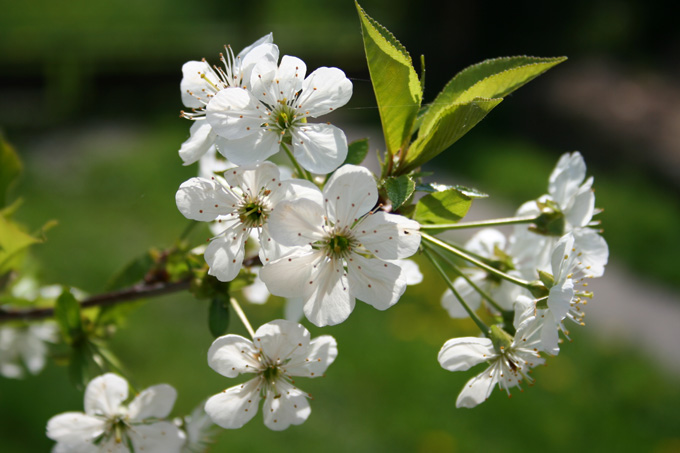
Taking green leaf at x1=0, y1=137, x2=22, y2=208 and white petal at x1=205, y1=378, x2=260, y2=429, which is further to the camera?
green leaf at x1=0, y1=137, x2=22, y2=208

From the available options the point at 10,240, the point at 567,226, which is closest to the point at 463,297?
the point at 567,226

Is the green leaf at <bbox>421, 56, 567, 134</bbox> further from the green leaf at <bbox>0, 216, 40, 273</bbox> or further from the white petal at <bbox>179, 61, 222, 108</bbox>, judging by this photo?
the green leaf at <bbox>0, 216, 40, 273</bbox>

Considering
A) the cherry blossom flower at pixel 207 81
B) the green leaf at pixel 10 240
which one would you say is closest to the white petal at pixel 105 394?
the green leaf at pixel 10 240

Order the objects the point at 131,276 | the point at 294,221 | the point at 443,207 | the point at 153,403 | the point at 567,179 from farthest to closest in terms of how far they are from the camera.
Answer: the point at 131,276 < the point at 567,179 < the point at 153,403 < the point at 443,207 < the point at 294,221

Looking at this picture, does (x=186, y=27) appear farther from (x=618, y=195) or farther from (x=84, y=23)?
(x=618, y=195)

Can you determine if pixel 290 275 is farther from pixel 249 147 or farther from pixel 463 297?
pixel 463 297

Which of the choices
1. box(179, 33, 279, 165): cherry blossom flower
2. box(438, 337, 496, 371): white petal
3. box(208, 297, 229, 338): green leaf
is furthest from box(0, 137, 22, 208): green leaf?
box(438, 337, 496, 371): white petal
